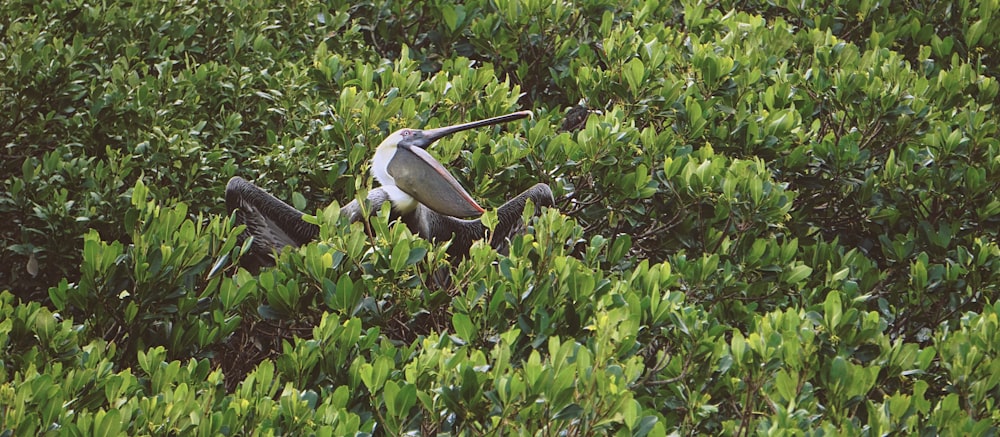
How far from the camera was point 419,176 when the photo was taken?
570 cm

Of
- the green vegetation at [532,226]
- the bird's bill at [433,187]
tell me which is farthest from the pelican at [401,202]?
the green vegetation at [532,226]

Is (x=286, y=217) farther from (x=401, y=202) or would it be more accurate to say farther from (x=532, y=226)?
(x=532, y=226)

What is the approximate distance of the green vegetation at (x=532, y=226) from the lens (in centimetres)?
424

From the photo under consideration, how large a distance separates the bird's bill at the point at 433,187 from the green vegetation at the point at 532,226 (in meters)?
0.39

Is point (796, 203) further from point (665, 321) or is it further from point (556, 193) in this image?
point (665, 321)

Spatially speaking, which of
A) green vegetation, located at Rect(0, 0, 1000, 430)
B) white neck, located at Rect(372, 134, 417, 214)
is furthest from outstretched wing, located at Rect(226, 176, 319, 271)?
white neck, located at Rect(372, 134, 417, 214)

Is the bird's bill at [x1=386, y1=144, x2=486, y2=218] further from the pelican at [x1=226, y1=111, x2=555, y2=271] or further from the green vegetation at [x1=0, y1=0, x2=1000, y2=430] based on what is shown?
the green vegetation at [x1=0, y1=0, x2=1000, y2=430]

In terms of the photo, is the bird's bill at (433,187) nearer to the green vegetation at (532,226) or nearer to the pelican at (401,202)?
the pelican at (401,202)

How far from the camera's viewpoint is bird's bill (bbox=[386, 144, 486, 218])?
5621mm

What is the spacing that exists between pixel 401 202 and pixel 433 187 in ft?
0.88

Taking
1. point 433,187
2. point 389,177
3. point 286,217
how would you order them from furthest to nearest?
point 389,177
point 286,217
point 433,187

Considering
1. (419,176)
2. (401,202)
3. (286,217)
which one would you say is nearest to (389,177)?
(401,202)

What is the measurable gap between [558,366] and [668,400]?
0.85 metres

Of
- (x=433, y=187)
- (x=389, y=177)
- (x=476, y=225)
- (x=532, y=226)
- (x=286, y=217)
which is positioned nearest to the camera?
(x=532, y=226)
